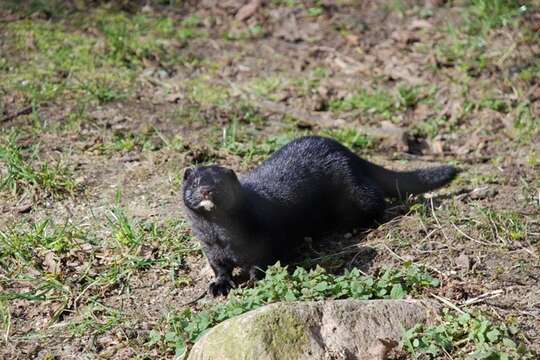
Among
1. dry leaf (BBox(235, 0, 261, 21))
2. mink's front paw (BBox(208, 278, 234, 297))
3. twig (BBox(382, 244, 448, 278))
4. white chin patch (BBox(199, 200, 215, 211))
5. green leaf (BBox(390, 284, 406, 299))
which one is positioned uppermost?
white chin patch (BBox(199, 200, 215, 211))

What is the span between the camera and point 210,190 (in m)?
5.59

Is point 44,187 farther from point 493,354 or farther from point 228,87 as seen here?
point 493,354

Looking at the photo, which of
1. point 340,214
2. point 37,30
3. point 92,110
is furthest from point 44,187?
point 37,30

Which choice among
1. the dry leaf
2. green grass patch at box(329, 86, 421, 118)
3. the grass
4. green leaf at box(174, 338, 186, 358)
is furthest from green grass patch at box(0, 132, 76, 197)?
the dry leaf

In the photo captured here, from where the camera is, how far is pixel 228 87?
30.5ft

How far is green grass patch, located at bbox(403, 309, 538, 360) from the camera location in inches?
178

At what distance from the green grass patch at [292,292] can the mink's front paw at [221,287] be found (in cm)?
26

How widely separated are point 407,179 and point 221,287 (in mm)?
2018

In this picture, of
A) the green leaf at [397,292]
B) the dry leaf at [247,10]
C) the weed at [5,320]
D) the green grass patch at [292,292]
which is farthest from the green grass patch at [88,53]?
the green leaf at [397,292]

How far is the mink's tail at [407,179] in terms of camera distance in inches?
271

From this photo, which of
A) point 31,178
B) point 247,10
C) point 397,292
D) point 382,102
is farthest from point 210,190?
point 247,10

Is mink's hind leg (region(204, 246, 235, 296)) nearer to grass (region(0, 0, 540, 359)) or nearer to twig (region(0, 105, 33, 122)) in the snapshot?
grass (region(0, 0, 540, 359))

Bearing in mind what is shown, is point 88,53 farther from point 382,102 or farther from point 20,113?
point 382,102

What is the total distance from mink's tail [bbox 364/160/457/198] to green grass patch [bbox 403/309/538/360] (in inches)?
85.8
